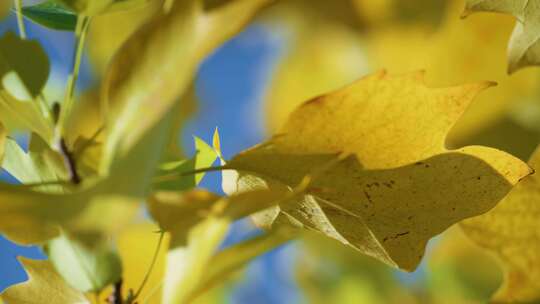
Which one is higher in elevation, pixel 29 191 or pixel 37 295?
pixel 29 191

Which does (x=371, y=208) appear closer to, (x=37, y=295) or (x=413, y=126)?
(x=413, y=126)

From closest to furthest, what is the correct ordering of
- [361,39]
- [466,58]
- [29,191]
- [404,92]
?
[29,191] → [404,92] → [466,58] → [361,39]

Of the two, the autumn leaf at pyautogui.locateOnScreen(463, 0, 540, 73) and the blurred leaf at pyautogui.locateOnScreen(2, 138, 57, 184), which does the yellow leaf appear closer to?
the blurred leaf at pyautogui.locateOnScreen(2, 138, 57, 184)

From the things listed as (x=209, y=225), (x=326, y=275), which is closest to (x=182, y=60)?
(x=209, y=225)

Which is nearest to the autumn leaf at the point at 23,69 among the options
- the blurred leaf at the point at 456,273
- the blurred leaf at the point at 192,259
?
the blurred leaf at the point at 192,259

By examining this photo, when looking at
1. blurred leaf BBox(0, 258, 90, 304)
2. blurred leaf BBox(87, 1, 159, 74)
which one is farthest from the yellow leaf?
blurred leaf BBox(87, 1, 159, 74)
